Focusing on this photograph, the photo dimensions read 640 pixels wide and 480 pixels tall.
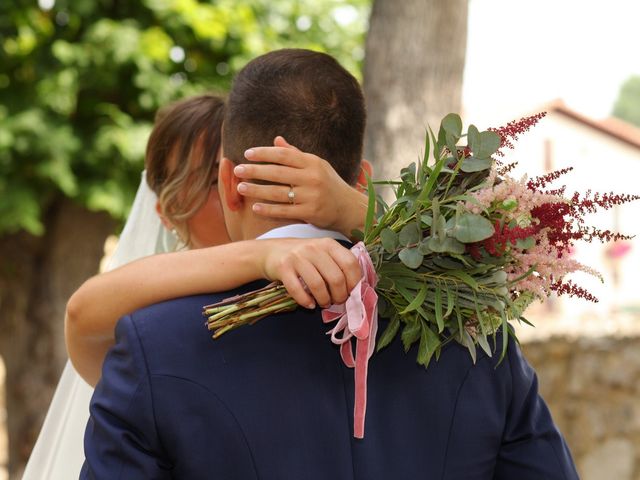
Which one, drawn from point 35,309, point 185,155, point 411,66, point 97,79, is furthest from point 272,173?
point 35,309

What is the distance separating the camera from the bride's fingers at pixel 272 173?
1.95m

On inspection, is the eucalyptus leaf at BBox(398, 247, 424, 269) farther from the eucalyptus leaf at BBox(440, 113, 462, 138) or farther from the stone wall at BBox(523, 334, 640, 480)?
the stone wall at BBox(523, 334, 640, 480)

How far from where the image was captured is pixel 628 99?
93562 mm

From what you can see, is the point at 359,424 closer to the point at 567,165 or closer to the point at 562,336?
the point at 567,165

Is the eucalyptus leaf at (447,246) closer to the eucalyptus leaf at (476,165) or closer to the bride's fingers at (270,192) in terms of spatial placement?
the eucalyptus leaf at (476,165)

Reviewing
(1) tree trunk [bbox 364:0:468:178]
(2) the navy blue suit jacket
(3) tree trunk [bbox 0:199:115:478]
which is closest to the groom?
(2) the navy blue suit jacket

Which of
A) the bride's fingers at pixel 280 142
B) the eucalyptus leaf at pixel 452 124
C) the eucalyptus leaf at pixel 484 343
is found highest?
the eucalyptus leaf at pixel 452 124

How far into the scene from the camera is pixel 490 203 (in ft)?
6.03

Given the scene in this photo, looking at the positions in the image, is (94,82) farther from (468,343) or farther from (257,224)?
(468,343)

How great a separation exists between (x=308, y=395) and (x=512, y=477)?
0.57 m

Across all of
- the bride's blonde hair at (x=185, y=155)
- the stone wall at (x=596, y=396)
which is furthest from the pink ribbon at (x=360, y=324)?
the stone wall at (x=596, y=396)

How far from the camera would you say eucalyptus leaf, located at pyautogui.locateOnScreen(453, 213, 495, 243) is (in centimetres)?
176

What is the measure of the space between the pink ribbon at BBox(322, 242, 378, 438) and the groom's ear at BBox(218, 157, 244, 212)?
0.34 m

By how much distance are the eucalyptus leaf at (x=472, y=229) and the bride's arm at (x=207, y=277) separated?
0.72 ft
